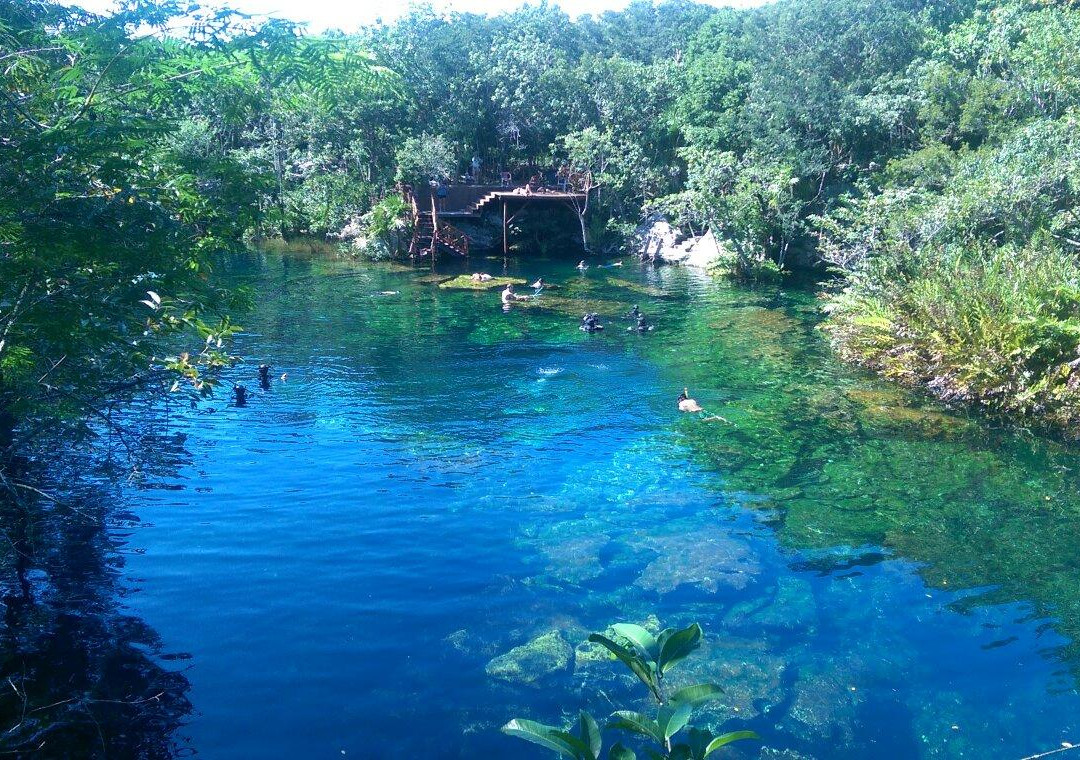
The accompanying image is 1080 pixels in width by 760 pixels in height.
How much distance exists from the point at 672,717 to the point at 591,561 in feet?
21.6

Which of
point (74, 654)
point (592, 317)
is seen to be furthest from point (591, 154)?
point (74, 654)

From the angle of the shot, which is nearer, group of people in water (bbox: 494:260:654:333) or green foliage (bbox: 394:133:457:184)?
group of people in water (bbox: 494:260:654:333)

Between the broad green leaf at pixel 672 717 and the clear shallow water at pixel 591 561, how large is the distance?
156 inches

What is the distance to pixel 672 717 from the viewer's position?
242 centimetres

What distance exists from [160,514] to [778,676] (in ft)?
25.3

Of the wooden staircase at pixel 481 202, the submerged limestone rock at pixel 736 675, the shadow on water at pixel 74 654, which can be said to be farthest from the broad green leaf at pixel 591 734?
the wooden staircase at pixel 481 202

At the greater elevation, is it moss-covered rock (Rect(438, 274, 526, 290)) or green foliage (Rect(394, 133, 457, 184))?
green foliage (Rect(394, 133, 457, 184))

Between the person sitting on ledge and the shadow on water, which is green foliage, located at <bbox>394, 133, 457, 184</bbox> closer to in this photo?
the person sitting on ledge

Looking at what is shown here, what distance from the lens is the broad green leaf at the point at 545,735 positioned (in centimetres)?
239

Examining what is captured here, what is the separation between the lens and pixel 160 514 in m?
9.81

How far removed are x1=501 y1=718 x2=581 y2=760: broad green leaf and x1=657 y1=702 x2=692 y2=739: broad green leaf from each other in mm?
282

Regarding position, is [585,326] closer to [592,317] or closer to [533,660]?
[592,317]

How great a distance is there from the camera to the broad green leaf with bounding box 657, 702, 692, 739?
2373mm

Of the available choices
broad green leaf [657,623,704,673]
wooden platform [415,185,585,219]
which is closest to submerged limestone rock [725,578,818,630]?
broad green leaf [657,623,704,673]
